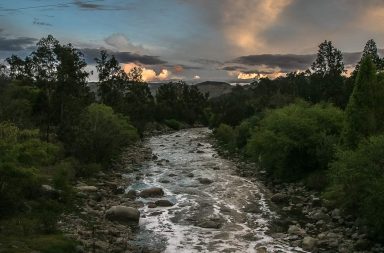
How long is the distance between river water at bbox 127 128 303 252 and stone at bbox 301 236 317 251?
0.42 metres

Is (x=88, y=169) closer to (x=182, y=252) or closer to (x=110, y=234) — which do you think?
(x=110, y=234)

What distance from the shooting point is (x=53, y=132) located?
45.7m

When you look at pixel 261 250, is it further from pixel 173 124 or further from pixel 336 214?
pixel 173 124

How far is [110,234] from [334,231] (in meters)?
10.9

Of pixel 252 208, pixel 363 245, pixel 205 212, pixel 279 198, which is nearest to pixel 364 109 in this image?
pixel 279 198

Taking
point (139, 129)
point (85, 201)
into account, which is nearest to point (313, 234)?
point (85, 201)

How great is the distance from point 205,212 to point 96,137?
17359mm

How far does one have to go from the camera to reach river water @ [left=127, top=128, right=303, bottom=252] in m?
21.1

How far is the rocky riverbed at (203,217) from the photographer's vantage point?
20562 millimetres

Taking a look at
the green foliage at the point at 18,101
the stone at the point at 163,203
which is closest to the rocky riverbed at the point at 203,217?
the stone at the point at 163,203

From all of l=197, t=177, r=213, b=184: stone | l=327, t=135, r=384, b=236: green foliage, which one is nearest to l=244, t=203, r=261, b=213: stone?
l=327, t=135, r=384, b=236: green foliage

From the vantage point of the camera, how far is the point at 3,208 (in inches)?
782

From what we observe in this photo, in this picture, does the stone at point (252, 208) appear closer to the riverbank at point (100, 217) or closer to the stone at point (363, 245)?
the riverbank at point (100, 217)

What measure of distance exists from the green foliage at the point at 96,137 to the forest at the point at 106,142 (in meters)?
0.10
